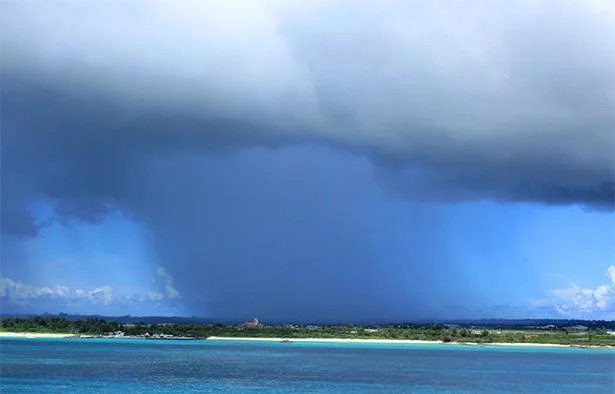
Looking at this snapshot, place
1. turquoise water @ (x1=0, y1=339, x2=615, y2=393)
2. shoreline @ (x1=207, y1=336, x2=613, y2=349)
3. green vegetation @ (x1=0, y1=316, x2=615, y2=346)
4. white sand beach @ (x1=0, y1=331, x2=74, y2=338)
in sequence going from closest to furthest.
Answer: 1. turquoise water @ (x1=0, y1=339, x2=615, y2=393)
2. shoreline @ (x1=207, y1=336, x2=613, y2=349)
3. white sand beach @ (x1=0, y1=331, x2=74, y2=338)
4. green vegetation @ (x1=0, y1=316, x2=615, y2=346)

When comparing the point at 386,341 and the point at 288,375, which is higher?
the point at 386,341

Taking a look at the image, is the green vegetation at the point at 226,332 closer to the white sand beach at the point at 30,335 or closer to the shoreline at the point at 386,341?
the shoreline at the point at 386,341

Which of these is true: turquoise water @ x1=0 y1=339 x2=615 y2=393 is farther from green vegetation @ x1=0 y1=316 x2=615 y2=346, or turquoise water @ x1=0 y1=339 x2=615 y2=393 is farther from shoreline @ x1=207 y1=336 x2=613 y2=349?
green vegetation @ x1=0 y1=316 x2=615 y2=346

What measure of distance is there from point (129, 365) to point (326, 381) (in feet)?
94.6

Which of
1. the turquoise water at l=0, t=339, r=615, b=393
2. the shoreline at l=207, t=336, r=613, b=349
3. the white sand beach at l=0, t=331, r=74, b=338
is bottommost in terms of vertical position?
the turquoise water at l=0, t=339, r=615, b=393

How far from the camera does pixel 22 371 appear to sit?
2968 inches

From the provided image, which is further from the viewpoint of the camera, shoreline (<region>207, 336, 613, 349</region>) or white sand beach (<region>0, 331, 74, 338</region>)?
white sand beach (<region>0, 331, 74, 338</region>)

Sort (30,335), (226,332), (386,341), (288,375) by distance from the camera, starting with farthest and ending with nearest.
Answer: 1. (226,332)
2. (30,335)
3. (386,341)
4. (288,375)

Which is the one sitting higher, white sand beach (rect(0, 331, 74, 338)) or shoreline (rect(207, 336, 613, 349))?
white sand beach (rect(0, 331, 74, 338))

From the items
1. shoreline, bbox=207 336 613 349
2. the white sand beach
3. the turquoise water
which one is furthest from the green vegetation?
the turquoise water

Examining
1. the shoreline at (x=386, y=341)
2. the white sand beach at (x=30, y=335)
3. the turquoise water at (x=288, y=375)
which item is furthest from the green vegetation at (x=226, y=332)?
the turquoise water at (x=288, y=375)

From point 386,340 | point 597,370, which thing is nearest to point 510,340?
point 386,340

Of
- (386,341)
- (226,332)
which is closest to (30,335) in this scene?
(226,332)

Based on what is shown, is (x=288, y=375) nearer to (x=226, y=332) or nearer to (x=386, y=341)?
(x=386, y=341)
